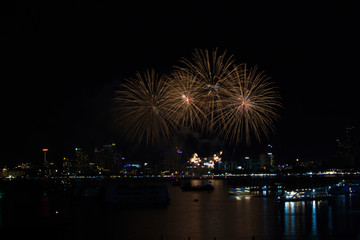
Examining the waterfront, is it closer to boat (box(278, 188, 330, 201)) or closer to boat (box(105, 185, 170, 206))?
boat (box(278, 188, 330, 201))

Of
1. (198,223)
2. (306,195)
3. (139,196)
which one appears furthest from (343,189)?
(198,223)

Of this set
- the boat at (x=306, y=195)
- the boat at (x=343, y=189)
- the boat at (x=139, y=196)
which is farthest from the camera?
the boat at (x=343, y=189)

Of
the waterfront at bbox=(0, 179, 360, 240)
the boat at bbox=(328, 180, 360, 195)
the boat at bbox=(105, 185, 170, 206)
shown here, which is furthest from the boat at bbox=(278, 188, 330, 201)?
the boat at bbox=(105, 185, 170, 206)

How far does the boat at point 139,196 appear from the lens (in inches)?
2203

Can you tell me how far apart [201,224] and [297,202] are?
62.7 ft

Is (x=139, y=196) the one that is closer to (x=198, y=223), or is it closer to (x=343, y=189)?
(x=198, y=223)

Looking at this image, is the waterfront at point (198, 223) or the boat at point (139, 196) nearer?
the waterfront at point (198, 223)

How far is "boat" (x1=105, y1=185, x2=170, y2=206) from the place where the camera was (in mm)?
55969

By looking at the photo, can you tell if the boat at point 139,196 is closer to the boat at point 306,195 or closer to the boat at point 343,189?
the boat at point 306,195

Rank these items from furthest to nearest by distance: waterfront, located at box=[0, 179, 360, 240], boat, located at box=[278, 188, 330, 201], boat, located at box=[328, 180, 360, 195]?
boat, located at box=[328, 180, 360, 195]
boat, located at box=[278, 188, 330, 201]
waterfront, located at box=[0, 179, 360, 240]

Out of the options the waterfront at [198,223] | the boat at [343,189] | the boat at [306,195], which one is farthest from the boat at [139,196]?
the boat at [343,189]

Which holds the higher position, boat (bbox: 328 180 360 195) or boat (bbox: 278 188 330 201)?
boat (bbox: 278 188 330 201)

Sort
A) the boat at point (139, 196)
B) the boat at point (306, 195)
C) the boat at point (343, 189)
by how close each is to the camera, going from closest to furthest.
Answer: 1. the boat at point (306, 195)
2. the boat at point (139, 196)
3. the boat at point (343, 189)

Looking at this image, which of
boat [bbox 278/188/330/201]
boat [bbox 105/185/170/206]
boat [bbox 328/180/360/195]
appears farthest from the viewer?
boat [bbox 328/180/360/195]
